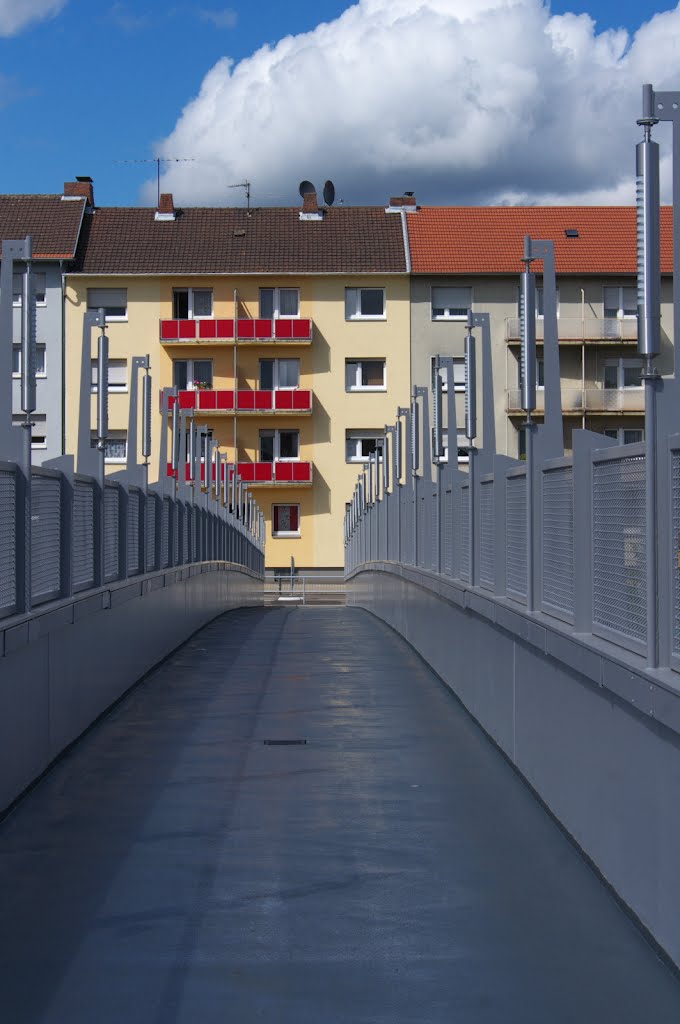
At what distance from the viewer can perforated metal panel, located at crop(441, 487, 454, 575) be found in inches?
598

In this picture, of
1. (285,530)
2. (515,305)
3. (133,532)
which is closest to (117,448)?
(285,530)

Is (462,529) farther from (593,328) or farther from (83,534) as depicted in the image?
(593,328)

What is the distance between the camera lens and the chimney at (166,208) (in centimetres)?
6273

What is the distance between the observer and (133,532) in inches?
626

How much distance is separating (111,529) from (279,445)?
4654 cm

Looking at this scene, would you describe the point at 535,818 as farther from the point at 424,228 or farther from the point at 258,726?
the point at 424,228

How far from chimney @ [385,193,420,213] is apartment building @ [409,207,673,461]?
0.88m

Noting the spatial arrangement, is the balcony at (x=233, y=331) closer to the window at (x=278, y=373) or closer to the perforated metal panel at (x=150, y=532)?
the window at (x=278, y=373)

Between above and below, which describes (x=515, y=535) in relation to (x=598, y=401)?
below

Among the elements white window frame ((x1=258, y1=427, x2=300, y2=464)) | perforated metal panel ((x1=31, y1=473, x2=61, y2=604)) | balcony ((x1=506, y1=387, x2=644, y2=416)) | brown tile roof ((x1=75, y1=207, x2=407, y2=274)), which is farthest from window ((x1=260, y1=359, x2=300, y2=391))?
perforated metal panel ((x1=31, y1=473, x2=61, y2=604))

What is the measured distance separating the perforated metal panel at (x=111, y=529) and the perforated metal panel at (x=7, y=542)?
172 inches

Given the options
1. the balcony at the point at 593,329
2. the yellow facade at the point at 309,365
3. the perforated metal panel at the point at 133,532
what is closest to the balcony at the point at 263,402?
the yellow facade at the point at 309,365

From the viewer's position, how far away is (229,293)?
6028 cm

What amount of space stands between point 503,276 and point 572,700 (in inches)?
2113
